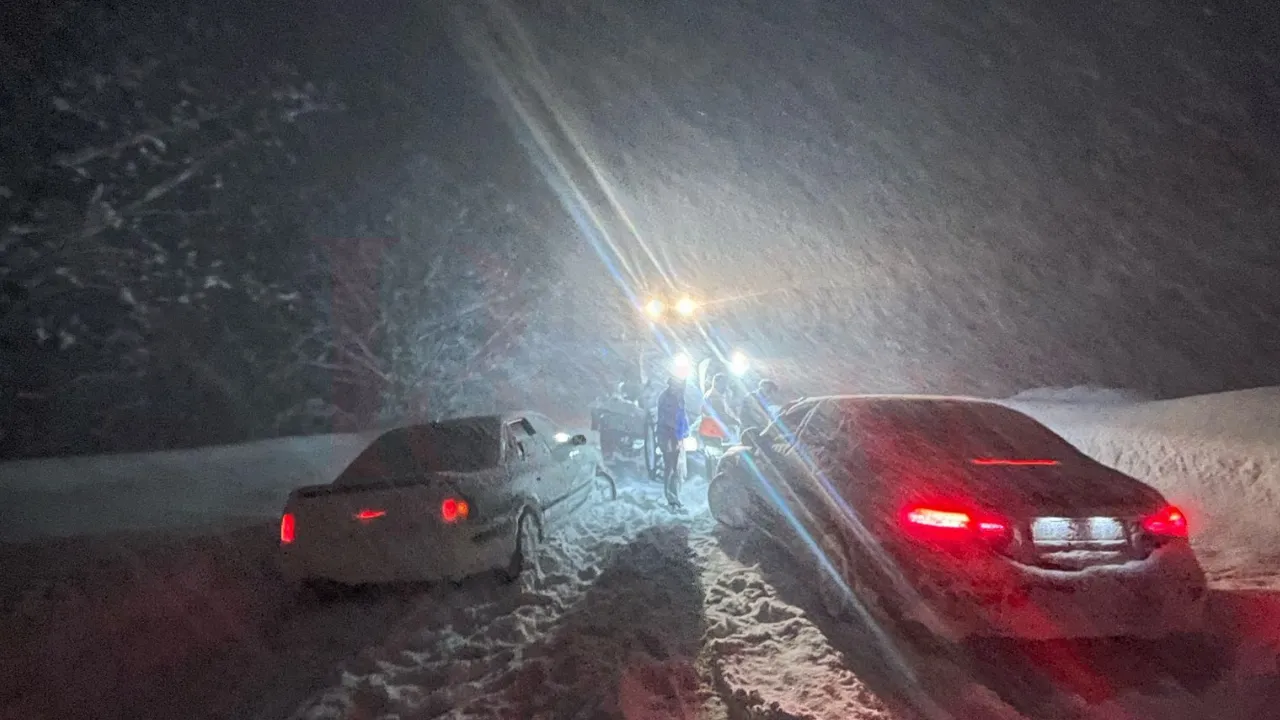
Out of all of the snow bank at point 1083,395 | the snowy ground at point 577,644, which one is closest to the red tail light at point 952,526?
the snowy ground at point 577,644

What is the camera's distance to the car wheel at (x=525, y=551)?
6.83 metres

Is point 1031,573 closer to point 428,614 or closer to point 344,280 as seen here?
point 428,614

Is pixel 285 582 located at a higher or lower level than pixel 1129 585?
higher

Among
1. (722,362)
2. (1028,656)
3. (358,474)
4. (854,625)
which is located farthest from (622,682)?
(722,362)

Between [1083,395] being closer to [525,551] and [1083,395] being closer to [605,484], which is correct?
[605,484]

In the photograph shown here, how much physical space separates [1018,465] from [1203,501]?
16.5ft

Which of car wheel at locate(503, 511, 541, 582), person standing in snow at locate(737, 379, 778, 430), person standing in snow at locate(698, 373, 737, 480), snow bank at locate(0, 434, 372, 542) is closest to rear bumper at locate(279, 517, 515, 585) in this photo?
car wheel at locate(503, 511, 541, 582)

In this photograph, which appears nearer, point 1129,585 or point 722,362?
point 1129,585

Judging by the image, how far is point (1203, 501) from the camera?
8.98 metres

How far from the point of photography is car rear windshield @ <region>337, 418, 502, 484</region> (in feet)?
→ 23.9

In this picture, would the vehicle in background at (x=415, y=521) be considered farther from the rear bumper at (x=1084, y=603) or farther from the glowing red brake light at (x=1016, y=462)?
the glowing red brake light at (x=1016, y=462)

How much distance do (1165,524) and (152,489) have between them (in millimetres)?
12035

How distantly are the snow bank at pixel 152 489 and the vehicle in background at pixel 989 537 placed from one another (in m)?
7.35

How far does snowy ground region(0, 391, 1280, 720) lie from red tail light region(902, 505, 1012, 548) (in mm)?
697
